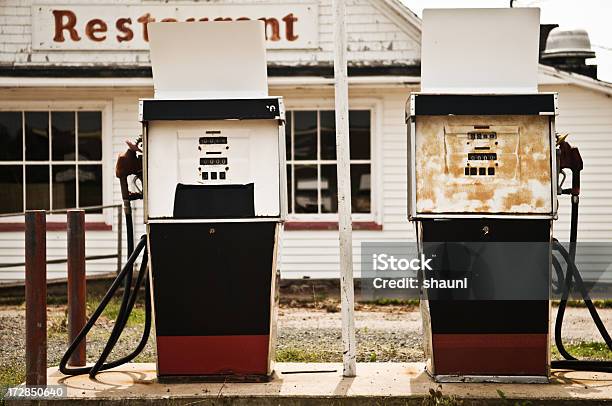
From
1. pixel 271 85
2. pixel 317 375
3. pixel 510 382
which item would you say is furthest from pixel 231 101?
pixel 271 85

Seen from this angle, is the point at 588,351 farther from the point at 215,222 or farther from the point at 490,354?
the point at 215,222

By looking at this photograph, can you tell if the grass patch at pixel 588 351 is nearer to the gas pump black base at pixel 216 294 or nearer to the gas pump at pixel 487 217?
the gas pump at pixel 487 217

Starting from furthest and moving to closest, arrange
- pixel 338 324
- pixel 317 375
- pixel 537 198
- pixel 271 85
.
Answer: pixel 271 85
pixel 338 324
pixel 317 375
pixel 537 198

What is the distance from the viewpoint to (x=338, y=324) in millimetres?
11234

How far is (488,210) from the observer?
21.1 ft

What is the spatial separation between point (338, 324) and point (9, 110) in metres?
5.83

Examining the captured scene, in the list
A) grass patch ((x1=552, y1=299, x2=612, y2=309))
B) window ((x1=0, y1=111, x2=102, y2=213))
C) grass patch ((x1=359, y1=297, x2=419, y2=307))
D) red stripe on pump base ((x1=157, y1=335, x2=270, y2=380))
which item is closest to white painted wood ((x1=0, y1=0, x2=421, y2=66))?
window ((x1=0, y1=111, x2=102, y2=213))

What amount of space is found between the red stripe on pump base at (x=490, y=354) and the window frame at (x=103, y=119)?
8.11 meters

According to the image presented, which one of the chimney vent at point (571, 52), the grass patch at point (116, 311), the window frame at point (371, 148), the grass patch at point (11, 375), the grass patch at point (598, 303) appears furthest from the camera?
the chimney vent at point (571, 52)

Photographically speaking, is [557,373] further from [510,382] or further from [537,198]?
[537,198]

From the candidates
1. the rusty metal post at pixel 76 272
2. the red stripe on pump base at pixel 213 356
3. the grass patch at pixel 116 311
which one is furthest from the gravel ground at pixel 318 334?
the red stripe on pump base at pixel 213 356

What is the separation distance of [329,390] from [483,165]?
1.79 metres

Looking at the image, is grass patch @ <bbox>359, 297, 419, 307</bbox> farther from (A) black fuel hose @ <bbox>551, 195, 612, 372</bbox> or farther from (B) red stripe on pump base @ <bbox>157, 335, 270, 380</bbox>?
(B) red stripe on pump base @ <bbox>157, 335, 270, 380</bbox>

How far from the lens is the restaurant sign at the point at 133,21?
530 inches
